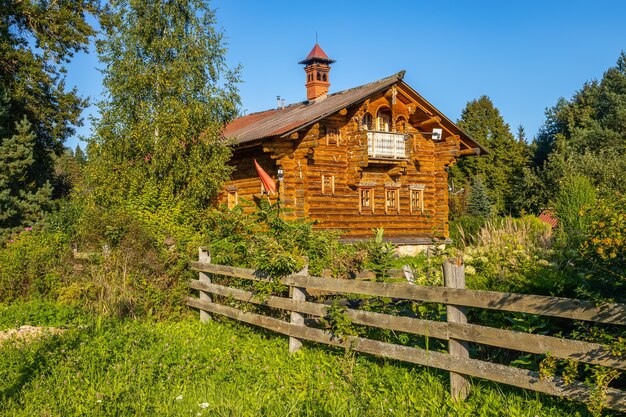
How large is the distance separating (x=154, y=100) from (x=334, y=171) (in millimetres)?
8319

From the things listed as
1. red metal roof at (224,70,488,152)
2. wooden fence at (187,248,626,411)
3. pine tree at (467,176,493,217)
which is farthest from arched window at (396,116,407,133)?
pine tree at (467,176,493,217)

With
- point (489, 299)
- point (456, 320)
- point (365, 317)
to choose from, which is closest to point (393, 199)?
point (365, 317)

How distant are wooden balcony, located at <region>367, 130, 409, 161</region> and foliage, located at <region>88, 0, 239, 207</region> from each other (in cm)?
736

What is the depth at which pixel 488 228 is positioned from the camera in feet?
29.3

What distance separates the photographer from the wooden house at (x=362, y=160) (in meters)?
A: 21.9

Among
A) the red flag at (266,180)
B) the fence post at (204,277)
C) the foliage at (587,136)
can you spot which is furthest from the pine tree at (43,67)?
the foliage at (587,136)

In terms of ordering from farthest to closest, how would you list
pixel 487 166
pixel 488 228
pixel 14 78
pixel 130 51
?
pixel 487 166, pixel 14 78, pixel 130 51, pixel 488 228

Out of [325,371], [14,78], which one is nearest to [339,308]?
[325,371]

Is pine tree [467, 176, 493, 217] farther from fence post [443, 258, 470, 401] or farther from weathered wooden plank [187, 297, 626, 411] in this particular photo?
fence post [443, 258, 470, 401]

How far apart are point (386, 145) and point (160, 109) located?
10.1 meters

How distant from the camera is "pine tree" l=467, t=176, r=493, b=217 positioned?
151 ft

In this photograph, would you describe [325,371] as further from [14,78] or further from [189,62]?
[14,78]

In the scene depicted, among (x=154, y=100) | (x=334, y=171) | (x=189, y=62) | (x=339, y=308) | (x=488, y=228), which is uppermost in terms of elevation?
(x=189, y=62)

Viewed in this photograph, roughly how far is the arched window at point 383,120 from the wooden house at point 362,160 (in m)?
0.04
